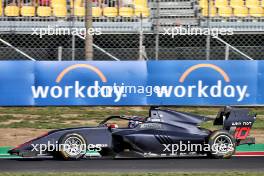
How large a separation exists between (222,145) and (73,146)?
2451 mm

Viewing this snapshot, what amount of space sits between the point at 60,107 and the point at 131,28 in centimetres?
379

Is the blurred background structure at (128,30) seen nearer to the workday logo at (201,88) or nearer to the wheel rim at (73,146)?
the workday logo at (201,88)

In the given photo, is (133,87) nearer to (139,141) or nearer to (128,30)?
(128,30)

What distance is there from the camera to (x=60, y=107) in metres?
18.0

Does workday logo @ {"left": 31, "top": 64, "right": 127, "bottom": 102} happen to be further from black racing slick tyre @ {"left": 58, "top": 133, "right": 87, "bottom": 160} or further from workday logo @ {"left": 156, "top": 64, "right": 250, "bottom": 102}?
black racing slick tyre @ {"left": 58, "top": 133, "right": 87, "bottom": 160}

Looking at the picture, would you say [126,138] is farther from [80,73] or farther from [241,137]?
[80,73]

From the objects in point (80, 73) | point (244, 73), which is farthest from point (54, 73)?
point (244, 73)

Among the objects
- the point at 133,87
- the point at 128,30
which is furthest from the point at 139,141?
the point at 128,30

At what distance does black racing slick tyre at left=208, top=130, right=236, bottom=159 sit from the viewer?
11445 mm

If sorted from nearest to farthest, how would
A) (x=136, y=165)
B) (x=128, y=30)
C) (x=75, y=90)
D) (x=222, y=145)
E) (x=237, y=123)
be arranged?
(x=136, y=165) < (x=222, y=145) < (x=237, y=123) < (x=75, y=90) < (x=128, y=30)

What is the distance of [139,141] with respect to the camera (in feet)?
37.0

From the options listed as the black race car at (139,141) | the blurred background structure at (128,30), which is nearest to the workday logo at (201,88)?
the blurred background structure at (128,30)

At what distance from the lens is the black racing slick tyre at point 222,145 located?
37.6 feet

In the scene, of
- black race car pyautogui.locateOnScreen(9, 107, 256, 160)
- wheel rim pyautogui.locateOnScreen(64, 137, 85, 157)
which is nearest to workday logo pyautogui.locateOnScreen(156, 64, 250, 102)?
black race car pyautogui.locateOnScreen(9, 107, 256, 160)
